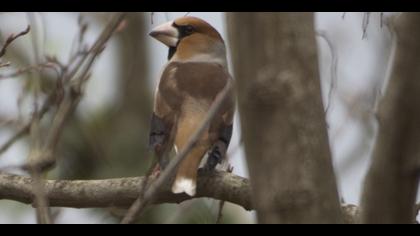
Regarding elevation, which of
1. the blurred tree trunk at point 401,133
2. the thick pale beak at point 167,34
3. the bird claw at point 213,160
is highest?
the blurred tree trunk at point 401,133

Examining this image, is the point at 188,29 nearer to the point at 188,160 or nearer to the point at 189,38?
the point at 189,38

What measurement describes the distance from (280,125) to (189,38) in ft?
11.4

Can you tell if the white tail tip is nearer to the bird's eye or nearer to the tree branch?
the tree branch

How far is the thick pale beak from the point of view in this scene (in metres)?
5.17

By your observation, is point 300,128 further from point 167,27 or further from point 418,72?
point 167,27

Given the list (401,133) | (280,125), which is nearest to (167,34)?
(280,125)

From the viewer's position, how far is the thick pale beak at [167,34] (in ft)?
17.0

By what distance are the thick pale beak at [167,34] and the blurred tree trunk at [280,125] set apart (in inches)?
133

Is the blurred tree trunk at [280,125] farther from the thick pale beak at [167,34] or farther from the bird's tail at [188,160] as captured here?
the thick pale beak at [167,34]

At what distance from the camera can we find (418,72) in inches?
67.3

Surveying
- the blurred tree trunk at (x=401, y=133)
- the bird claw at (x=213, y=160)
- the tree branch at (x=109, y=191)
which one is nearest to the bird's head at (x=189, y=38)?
the bird claw at (x=213, y=160)

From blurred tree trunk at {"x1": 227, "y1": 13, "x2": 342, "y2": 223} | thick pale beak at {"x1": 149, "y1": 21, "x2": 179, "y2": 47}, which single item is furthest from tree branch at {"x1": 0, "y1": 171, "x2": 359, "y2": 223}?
thick pale beak at {"x1": 149, "y1": 21, "x2": 179, "y2": 47}
